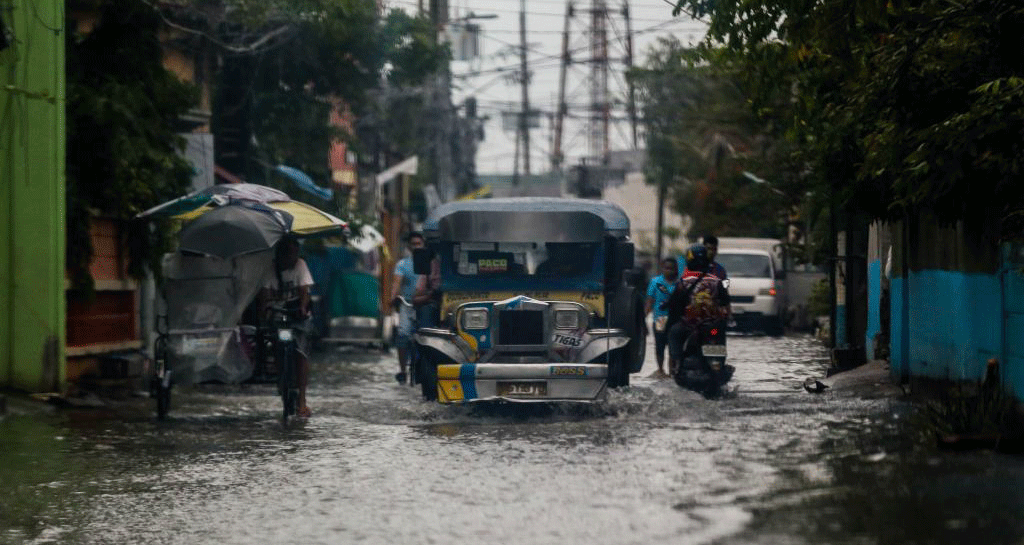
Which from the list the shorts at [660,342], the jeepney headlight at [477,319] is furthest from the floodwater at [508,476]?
the shorts at [660,342]

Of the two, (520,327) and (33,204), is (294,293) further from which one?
(33,204)

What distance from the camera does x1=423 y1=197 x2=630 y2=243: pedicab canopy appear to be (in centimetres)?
1747

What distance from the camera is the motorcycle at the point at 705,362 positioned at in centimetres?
1780

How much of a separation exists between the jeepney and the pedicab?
1539 millimetres

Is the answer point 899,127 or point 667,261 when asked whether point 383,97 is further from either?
point 899,127

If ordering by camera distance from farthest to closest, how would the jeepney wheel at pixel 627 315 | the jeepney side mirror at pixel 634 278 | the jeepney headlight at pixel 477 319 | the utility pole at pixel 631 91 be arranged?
1. the utility pole at pixel 631 91
2. the jeepney side mirror at pixel 634 278
3. the jeepney wheel at pixel 627 315
4. the jeepney headlight at pixel 477 319

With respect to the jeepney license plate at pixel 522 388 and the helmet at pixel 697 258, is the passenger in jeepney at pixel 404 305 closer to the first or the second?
the helmet at pixel 697 258

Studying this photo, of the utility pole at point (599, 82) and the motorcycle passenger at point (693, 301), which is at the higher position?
the utility pole at point (599, 82)

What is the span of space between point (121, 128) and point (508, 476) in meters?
9.94

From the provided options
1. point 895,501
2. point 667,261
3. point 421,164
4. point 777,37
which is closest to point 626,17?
point 421,164

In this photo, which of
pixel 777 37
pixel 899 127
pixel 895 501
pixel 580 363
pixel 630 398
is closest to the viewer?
pixel 895 501

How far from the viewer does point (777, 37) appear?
48.0 feet

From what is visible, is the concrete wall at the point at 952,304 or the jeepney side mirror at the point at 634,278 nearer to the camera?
the concrete wall at the point at 952,304

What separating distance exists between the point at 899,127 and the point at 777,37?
1.56 meters
